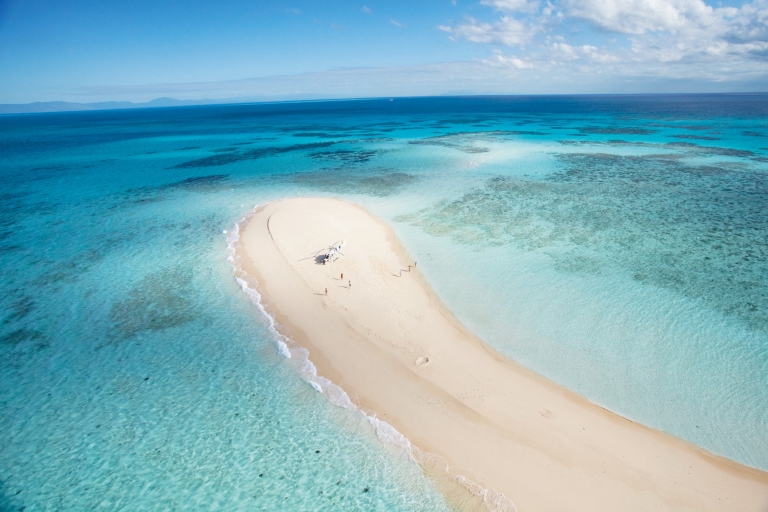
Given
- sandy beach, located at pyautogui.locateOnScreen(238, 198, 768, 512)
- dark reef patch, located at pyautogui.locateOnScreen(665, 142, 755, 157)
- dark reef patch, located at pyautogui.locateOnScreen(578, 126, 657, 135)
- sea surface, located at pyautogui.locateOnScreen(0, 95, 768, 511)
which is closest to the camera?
sandy beach, located at pyautogui.locateOnScreen(238, 198, 768, 512)

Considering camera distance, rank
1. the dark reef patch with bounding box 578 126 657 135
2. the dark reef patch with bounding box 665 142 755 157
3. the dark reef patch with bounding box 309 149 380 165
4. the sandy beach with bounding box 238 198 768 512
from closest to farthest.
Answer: the sandy beach with bounding box 238 198 768 512
the dark reef patch with bounding box 665 142 755 157
the dark reef patch with bounding box 309 149 380 165
the dark reef patch with bounding box 578 126 657 135

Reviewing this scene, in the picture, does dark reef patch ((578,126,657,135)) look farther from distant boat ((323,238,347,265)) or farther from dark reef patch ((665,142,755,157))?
distant boat ((323,238,347,265))

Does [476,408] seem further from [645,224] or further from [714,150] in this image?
[714,150]

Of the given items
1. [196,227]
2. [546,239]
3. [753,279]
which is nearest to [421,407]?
[546,239]

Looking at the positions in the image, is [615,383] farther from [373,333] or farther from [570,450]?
[373,333]

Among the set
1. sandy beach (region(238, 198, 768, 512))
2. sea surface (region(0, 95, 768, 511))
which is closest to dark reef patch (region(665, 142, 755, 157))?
sea surface (region(0, 95, 768, 511))

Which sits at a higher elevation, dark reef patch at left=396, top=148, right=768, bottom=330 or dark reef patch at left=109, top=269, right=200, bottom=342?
dark reef patch at left=396, top=148, right=768, bottom=330
